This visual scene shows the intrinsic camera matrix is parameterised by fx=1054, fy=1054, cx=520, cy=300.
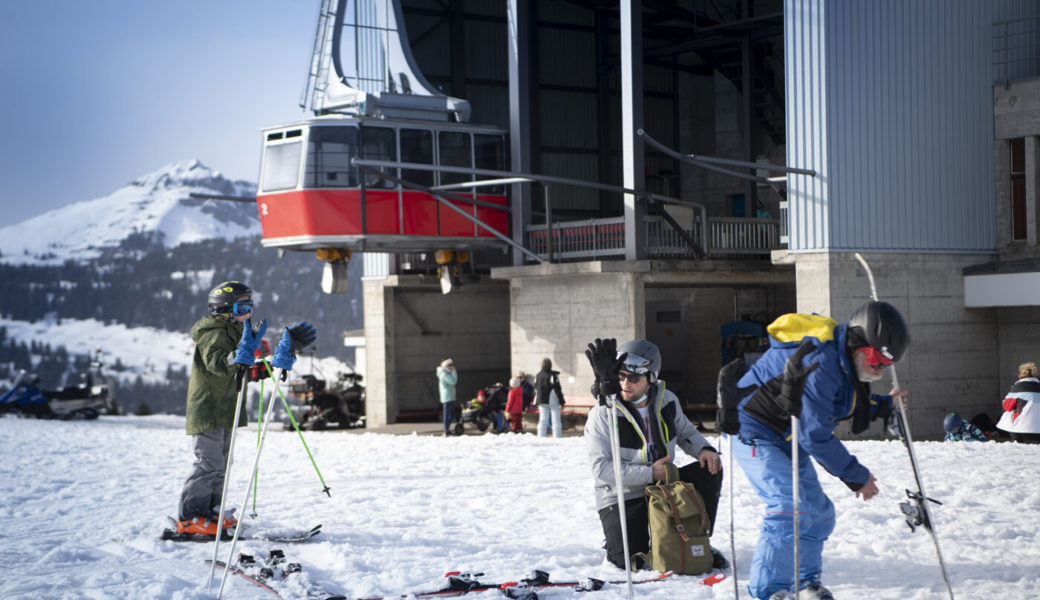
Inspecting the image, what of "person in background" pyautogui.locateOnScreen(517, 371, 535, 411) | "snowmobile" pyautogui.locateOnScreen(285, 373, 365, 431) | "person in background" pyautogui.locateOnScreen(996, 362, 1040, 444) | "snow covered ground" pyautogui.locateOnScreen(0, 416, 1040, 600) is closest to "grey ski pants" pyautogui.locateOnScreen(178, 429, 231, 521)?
"snow covered ground" pyautogui.locateOnScreen(0, 416, 1040, 600)

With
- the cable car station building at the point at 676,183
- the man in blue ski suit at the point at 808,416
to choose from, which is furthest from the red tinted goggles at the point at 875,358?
the cable car station building at the point at 676,183

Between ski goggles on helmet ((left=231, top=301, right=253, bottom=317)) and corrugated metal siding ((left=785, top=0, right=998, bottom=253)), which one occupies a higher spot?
corrugated metal siding ((left=785, top=0, right=998, bottom=253))

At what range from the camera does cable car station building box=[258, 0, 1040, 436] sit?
19078 millimetres

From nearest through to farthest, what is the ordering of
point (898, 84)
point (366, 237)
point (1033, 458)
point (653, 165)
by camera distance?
point (1033, 458)
point (898, 84)
point (366, 237)
point (653, 165)

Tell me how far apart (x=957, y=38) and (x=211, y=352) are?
644 inches

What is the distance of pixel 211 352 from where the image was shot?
334 inches

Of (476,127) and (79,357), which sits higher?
(476,127)

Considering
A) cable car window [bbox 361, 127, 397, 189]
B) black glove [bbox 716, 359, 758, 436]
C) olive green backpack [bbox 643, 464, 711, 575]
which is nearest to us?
black glove [bbox 716, 359, 758, 436]

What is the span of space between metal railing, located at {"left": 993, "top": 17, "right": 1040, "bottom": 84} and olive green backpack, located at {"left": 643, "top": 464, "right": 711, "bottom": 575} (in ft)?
53.2

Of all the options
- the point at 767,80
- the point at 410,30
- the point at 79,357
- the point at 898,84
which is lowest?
the point at 79,357

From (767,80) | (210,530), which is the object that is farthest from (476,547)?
(767,80)

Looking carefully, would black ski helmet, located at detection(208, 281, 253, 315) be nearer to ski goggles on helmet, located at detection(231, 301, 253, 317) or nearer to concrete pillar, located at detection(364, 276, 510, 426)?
ski goggles on helmet, located at detection(231, 301, 253, 317)

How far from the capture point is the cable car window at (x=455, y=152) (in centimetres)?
2378

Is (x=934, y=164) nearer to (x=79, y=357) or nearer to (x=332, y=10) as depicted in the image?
(x=332, y=10)
